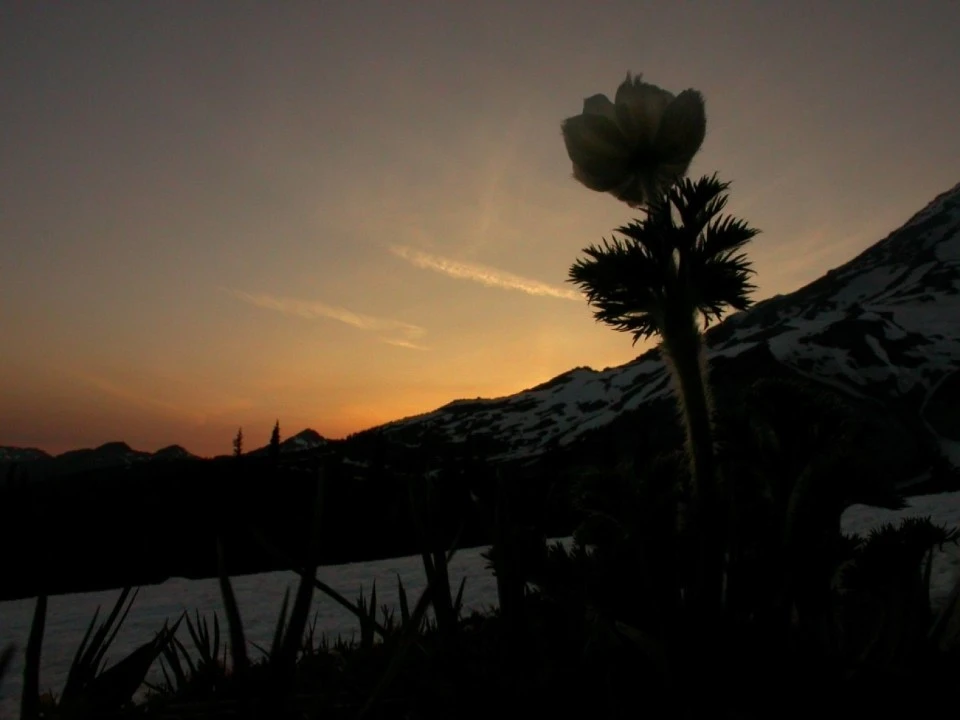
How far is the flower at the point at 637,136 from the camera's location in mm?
2939

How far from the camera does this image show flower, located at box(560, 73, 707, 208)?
294cm

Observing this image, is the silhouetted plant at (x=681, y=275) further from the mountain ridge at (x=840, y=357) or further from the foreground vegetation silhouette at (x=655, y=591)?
the mountain ridge at (x=840, y=357)

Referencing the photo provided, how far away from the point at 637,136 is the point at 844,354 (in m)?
60.5

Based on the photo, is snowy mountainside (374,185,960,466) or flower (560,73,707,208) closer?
flower (560,73,707,208)

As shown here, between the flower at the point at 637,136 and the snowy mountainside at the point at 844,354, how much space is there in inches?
651

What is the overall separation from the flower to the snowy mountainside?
54.3 ft

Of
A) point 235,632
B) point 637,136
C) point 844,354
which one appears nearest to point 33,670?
point 235,632

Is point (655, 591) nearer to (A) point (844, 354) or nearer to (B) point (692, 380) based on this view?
(B) point (692, 380)

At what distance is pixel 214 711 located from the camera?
62 centimetres

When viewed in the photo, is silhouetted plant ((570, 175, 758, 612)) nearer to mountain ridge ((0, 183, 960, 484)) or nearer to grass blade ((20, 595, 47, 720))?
grass blade ((20, 595, 47, 720))

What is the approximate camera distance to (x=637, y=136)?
3.03 m

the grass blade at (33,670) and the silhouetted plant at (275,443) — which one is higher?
the silhouetted plant at (275,443)

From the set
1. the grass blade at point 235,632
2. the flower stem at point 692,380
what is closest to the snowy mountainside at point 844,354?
the flower stem at point 692,380

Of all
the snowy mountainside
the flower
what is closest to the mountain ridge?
the snowy mountainside
